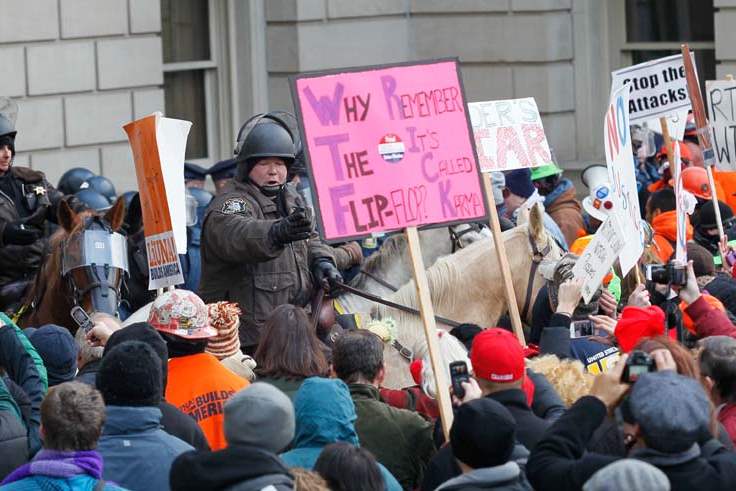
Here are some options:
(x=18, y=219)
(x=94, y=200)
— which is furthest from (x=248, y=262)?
(x=94, y=200)

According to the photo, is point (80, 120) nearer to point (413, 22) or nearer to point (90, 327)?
point (413, 22)

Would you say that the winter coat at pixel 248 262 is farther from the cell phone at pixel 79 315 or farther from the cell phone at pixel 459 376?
the cell phone at pixel 459 376

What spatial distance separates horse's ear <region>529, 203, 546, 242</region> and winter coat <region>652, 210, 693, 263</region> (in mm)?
1808

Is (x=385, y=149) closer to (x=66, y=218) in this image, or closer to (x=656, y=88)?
(x=66, y=218)

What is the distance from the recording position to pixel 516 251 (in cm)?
858

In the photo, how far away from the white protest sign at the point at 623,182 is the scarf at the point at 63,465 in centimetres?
300

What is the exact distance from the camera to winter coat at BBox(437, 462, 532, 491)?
4.95 m

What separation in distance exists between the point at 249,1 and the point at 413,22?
1790 mm

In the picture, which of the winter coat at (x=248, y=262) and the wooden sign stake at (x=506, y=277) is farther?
the wooden sign stake at (x=506, y=277)

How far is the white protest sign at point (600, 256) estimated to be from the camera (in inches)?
278

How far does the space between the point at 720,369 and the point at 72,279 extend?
3612 mm

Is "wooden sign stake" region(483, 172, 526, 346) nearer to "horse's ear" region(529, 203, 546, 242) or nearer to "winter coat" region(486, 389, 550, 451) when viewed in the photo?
"horse's ear" region(529, 203, 546, 242)

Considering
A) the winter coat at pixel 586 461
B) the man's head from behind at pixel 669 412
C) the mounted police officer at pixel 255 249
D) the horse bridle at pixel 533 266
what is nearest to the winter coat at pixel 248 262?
the mounted police officer at pixel 255 249

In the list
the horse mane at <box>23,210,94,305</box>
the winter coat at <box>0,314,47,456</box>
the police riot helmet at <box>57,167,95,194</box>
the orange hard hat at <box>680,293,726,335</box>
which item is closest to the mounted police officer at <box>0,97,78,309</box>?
the horse mane at <box>23,210,94,305</box>
